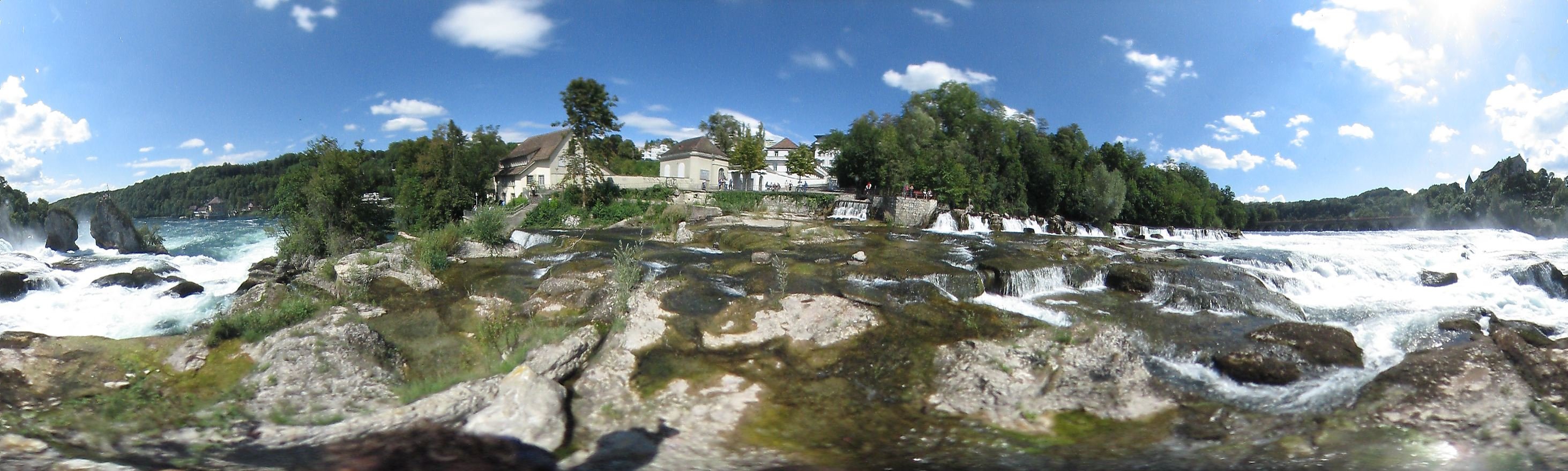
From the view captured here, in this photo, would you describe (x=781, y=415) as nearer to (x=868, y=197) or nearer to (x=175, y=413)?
(x=175, y=413)

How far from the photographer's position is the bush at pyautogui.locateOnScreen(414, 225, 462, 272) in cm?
1512

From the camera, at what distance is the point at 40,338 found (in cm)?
843

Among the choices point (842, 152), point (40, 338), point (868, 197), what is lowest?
point (40, 338)

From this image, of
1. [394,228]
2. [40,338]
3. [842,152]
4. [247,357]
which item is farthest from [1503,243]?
[394,228]

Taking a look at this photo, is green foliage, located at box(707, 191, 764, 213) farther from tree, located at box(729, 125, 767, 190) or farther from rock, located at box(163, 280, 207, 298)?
rock, located at box(163, 280, 207, 298)

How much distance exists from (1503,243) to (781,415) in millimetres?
35903

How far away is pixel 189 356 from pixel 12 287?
45.4ft

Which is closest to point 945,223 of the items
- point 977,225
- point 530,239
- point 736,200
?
point 977,225

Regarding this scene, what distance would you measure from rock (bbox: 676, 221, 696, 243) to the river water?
1230 centimetres

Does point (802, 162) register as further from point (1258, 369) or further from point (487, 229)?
point (1258, 369)

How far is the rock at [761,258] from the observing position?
1570 centimetres

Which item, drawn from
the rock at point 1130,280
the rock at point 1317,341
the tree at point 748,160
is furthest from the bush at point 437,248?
the tree at point 748,160

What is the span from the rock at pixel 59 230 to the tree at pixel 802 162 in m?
42.6

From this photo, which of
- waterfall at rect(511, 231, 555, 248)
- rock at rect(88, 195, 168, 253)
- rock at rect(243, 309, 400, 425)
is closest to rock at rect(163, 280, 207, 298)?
waterfall at rect(511, 231, 555, 248)
